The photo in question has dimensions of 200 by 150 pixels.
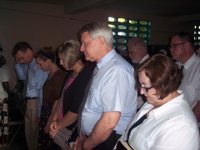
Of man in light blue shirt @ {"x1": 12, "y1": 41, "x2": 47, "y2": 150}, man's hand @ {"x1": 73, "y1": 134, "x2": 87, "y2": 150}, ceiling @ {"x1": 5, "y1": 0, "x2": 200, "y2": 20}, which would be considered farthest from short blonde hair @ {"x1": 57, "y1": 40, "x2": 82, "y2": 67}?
ceiling @ {"x1": 5, "y1": 0, "x2": 200, "y2": 20}

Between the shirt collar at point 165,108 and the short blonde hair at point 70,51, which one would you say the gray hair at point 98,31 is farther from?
the shirt collar at point 165,108

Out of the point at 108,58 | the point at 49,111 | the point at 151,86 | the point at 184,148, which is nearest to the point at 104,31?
the point at 108,58

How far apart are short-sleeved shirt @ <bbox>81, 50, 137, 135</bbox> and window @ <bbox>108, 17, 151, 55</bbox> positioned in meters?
5.27

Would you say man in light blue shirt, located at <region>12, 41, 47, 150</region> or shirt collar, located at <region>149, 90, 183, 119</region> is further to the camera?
man in light blue shirt, located at <region>12, 41, 47, 150</region>

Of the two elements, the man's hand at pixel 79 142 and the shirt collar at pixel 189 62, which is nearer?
the man's hand at pixel 79 142

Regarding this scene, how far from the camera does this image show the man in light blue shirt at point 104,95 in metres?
1.71

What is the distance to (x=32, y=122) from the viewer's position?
381 cm

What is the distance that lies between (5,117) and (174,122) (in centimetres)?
325

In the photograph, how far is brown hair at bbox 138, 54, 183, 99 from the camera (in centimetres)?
138

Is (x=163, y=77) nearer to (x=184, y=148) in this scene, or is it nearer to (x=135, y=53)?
(x=184, y=148)

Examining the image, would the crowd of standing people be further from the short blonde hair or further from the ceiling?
the ceiling

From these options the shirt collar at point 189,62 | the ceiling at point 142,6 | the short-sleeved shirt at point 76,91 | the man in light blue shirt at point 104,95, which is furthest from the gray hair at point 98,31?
the ceiling at point 142,6

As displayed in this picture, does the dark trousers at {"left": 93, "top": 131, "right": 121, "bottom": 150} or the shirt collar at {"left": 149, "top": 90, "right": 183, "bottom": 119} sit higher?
the shirt collar at {"left": 149, "top": 90, "right": 183, "bottom": 119}

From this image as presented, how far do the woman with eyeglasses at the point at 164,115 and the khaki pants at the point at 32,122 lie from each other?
2.43 metres
